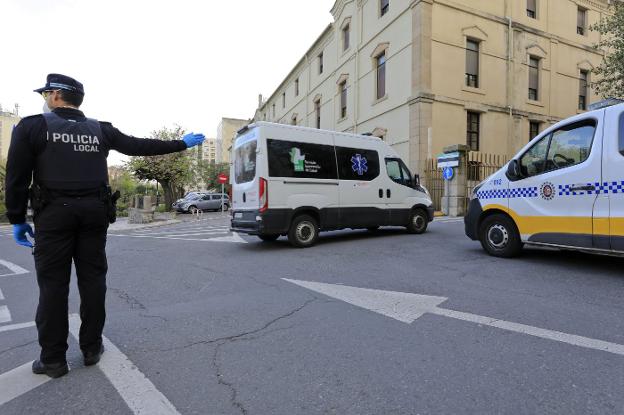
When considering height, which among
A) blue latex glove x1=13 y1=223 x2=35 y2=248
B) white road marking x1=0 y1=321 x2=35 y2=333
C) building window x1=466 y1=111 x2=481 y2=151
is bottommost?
white road marking x1=0 y1=321 x2=35 y2=333

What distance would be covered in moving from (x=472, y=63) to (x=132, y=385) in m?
20.9

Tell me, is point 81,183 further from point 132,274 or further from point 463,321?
point 132,274

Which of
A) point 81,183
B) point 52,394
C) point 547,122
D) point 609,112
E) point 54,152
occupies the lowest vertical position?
point 52,394

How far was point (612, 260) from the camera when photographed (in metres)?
5.88

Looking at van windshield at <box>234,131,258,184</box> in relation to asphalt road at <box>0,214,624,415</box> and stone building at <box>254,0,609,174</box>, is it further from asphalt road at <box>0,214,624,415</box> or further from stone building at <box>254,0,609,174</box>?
stone building at <box>254,0,609,174</box>

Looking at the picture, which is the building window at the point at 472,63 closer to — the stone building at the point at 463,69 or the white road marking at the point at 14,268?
the stone building at the point at 463,69

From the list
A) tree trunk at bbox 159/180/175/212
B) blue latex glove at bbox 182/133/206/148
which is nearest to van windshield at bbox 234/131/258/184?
blue latex glove at bbox 182/133/206/148

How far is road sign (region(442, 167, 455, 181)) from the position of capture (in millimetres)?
15745

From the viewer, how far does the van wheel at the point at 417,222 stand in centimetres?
968

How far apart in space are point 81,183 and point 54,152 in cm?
26

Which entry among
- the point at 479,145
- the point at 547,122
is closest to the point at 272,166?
the point at 479,145

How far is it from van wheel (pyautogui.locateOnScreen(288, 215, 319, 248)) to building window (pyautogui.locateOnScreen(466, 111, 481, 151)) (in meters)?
14.2

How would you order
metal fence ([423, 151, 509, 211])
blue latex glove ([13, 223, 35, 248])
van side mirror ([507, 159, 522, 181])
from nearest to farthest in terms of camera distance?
blue latex glove ([13, 223, 35, 248]) < van side mirror ([507, 159, 522, 181]) < metal fence ([423, 151, 509, 211])

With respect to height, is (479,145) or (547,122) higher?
(547,122)
